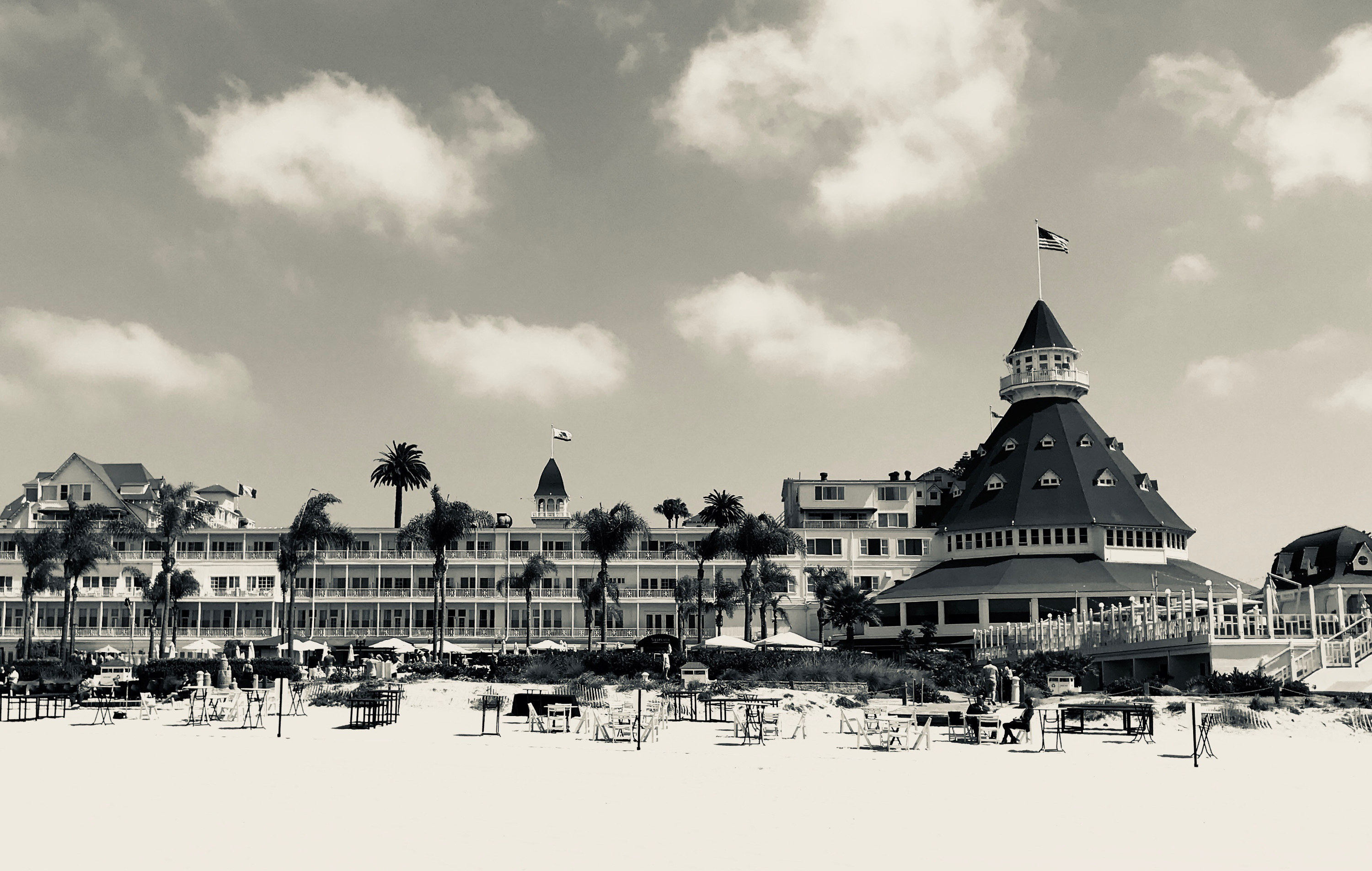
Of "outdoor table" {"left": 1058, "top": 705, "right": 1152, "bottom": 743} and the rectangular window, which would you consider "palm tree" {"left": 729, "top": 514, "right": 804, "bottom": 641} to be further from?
"outdoor table" {"left": 1058, "top": 705, "right": 1152, "bottom": 743}

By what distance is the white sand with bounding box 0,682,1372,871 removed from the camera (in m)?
11.1

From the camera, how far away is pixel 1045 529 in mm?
72875

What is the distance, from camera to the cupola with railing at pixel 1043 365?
8212 cm

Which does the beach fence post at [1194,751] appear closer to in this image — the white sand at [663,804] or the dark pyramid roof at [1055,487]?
the white sand at [663,804]

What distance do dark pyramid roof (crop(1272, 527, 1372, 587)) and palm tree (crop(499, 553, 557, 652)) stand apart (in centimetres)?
4325

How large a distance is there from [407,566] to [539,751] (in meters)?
61.8

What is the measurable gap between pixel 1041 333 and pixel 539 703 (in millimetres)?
65890

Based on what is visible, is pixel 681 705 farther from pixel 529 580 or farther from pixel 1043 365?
pixel 1043 365

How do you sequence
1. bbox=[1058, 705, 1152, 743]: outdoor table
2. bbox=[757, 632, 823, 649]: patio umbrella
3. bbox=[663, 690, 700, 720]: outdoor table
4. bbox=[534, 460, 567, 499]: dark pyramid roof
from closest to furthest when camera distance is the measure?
1. bbox=[1058, 705, 1152, 743]: outdoor table
2. bbox=[663, 690, 700, 720]: outdoor table
3. bbox=[757, 632, 823, 649]: patio umbrella
4. bbox=[534, 460, 567, 499]: dark pyramid roof

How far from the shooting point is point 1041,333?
83562 millimetres

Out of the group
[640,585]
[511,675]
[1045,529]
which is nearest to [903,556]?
[1045,529]

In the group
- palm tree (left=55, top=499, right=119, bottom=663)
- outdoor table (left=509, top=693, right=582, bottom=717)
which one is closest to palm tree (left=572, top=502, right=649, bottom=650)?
palm tree (left=55, top=499, right=119, bottom=663)

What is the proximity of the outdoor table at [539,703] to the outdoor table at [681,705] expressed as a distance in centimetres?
265

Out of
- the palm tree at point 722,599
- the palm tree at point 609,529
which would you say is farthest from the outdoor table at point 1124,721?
the palm tree at point 722,599
